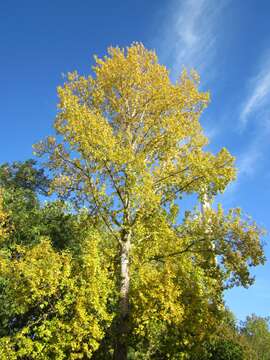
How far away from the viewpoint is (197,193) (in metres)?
16.4

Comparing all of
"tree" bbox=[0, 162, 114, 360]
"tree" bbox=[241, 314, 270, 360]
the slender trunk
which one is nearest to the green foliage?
"tree" bbox=[0, 162, 114, 360]

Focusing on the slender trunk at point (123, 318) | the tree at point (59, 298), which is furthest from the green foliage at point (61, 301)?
the slender trunk at point (123, 318)

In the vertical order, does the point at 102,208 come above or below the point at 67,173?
below

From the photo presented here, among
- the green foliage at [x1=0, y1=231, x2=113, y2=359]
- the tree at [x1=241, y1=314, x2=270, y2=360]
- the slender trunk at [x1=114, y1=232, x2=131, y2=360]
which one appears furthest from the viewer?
the tree at [x1=241, y1=314, x2=270, y2=360]

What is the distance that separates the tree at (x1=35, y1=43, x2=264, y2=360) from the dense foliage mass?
0.04 meters

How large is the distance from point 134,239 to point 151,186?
2506 millimetres

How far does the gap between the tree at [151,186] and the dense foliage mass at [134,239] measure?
0.04 meters

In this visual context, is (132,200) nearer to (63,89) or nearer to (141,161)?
(141,161)

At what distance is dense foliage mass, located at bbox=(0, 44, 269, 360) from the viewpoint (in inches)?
Answer: 526

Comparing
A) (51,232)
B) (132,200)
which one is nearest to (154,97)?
(132,200)

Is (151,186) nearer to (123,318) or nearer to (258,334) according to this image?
(123,318)

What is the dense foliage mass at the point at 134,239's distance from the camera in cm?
1336

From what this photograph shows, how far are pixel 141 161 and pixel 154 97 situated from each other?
4.16 metres

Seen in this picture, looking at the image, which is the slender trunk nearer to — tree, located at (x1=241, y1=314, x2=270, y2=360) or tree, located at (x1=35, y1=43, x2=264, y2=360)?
tree, located at (x1=35, y1=43, x2=264, y2=360)
